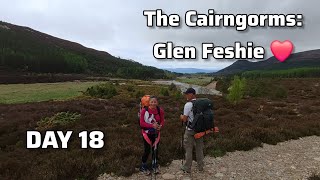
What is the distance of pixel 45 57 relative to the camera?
132m

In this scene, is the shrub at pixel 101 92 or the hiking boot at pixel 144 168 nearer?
the hiking boot at pixel 144 168

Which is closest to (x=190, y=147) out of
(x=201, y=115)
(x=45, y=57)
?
(x=201, y=115)

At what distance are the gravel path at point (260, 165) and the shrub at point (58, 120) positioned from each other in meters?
10.7

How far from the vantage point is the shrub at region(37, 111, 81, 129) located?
59.1ft

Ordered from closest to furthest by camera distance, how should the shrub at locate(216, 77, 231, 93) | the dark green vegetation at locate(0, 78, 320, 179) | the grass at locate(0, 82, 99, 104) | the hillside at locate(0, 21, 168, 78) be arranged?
the dark green vegetation at locate(0, 78, 320, 179)
the grass at locate(0, 82, 99, 104)
the shrub at locate(216, 77, 231, 93)
the hillside at locate(0, 21, 168, 78)

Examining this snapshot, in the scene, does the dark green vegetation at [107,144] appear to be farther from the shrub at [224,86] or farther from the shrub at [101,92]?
the shrub at [224,86]

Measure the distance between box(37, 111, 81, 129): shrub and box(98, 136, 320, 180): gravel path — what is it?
1073 cm

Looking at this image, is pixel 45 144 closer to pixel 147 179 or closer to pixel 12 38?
pixel 147 179

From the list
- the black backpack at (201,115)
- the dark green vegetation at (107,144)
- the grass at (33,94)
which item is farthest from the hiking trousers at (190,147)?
the grass at (33,94)

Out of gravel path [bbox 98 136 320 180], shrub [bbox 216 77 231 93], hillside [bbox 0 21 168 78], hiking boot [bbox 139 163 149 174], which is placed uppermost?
hillside [bbox 0 21 168 78]

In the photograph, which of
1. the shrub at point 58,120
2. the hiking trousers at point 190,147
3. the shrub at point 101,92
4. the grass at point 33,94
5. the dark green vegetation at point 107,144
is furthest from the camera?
the shrub at point 101,92

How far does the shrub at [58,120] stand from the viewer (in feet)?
59.1

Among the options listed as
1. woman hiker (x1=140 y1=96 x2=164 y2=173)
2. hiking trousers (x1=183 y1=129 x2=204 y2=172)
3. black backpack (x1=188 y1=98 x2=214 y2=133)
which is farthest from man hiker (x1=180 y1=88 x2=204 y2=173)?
woman hiker (x1=140 y1=96 x2=164 y2=173)

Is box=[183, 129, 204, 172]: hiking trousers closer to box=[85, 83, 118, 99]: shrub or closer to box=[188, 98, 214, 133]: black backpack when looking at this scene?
box=[188, 98, 214, 133]: black backpack
